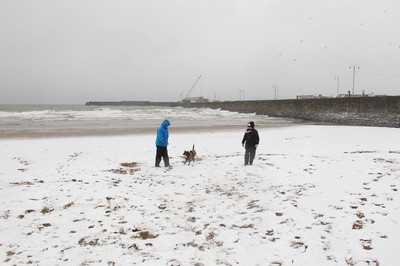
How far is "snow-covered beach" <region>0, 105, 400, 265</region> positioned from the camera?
165 inches

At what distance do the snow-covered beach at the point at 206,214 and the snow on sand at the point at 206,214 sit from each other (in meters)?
0.02

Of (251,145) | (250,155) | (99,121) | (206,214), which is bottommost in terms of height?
(206,214)

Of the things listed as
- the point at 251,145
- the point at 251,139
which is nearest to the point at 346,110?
the point at 251,139

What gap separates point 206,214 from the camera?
5832mm

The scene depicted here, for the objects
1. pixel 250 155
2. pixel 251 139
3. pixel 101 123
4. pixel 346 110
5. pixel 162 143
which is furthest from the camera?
pixel 346 110

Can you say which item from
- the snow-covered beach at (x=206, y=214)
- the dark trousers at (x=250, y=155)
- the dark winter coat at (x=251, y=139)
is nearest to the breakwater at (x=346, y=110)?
the snow-covered beach at (x=206, y=214)

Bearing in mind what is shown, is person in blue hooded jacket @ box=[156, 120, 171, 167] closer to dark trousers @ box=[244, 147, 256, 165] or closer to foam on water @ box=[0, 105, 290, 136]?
dark trousers @ box=[244, 147, 256, 165]

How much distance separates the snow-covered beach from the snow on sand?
0.9 inches

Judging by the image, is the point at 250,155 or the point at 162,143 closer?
the point at 250,155

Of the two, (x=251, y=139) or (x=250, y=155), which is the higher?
(x=251, y=139)

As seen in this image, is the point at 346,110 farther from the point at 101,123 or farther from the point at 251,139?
the point at 251,139

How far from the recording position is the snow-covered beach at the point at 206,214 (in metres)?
4.20

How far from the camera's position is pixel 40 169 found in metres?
10.0

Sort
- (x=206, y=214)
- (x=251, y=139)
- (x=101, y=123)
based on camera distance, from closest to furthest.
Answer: (x=206, y=214), (x=251, y=139), (x=101, y=123)
